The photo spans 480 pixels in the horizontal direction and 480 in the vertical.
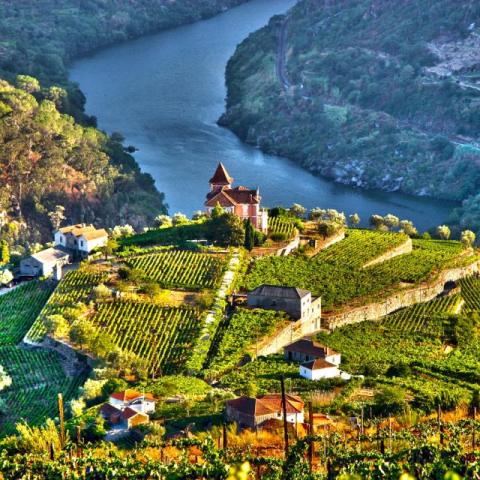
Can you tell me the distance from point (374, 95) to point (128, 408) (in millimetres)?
78073

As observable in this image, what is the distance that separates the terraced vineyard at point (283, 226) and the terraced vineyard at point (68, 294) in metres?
10.6

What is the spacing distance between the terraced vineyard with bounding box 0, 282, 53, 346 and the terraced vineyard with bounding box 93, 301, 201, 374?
3.68m

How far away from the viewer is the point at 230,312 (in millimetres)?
57531

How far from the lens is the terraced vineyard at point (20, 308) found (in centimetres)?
5747

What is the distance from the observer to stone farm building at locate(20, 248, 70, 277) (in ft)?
208

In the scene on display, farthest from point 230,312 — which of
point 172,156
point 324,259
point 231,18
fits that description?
point 231,18

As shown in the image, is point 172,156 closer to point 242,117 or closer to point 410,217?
point 242,117

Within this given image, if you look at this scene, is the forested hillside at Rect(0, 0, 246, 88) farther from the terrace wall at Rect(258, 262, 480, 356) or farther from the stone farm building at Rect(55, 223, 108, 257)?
the terrace wall at Rect(258, 262, 480, 356)

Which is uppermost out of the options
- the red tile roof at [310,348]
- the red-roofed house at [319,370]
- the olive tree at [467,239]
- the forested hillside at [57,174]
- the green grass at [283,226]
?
the red-roofed house at [319,370]

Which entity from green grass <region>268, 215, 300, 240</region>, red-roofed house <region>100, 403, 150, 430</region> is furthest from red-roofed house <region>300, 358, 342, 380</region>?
green grass <region>268, 215, 300, 240</region>

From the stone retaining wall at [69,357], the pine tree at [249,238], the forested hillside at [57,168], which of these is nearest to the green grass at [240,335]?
the stone retaining wall at [69,357]

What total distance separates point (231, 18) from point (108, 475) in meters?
131

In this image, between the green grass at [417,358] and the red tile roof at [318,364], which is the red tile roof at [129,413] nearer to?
the red tile roof at [318,364]

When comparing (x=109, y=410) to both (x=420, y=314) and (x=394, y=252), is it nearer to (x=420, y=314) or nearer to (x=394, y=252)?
(x=420, y=314)
